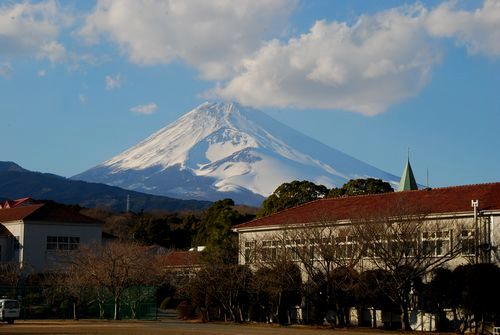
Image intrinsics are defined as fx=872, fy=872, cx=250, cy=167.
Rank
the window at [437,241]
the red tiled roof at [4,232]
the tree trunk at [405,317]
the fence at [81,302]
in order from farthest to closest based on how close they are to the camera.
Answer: the red tiled roof at [4,232] < the fence at [81,302] < the window at [437,241] < the tree trunk at [405,317]

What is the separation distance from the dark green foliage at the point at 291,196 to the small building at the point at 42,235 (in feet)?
43.3

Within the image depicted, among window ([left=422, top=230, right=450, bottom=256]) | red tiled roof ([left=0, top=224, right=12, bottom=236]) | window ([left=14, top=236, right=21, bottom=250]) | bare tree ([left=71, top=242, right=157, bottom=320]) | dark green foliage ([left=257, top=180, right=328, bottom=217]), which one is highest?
dark green foliage ([left=257, top=180, right=328, bottom=217])

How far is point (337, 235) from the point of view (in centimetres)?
A: 4122

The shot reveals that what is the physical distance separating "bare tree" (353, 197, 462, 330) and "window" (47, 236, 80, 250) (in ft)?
107

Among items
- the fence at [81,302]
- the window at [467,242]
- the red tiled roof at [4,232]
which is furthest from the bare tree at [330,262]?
the red tiled roof at [4,232]

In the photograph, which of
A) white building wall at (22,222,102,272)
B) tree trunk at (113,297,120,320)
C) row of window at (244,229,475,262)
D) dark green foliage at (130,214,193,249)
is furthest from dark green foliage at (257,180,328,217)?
dark green foliage at (130,214,193,249)

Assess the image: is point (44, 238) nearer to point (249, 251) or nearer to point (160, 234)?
point (249, 251)

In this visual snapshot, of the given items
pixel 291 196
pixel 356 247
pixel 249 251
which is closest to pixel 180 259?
pixel 291 196

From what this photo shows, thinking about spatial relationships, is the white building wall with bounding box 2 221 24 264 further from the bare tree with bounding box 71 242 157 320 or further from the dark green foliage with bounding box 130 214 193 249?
the dark green foliage with bounding box 130 214 193 249

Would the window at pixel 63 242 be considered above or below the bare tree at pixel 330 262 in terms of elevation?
above

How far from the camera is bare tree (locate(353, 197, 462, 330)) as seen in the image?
37.3m

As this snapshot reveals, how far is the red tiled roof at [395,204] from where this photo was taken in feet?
128

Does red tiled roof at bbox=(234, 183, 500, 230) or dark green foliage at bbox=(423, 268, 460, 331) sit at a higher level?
red tiled roof at bbox=(234, 183, 500, 230)

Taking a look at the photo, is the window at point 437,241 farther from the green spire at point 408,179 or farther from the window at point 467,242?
the green spire at point 408,179
